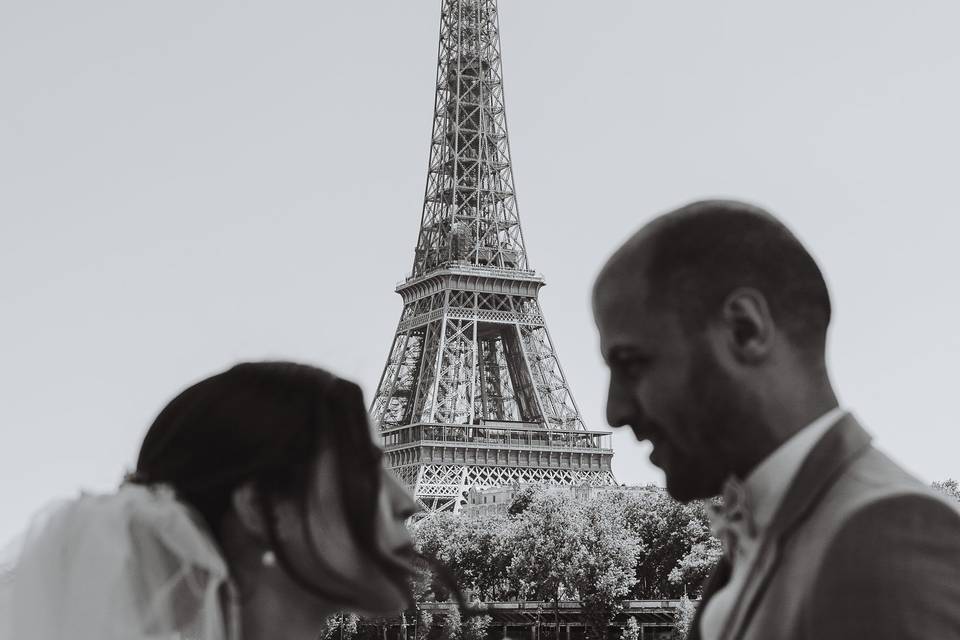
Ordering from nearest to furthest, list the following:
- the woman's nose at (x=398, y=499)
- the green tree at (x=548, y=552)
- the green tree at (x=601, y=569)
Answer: the woman's nose at (x=398, y=499) < the green tree at (x=601, y=569) < the green tree at (x=548, y=552)

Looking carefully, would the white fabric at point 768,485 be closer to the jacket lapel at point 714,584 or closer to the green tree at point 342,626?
the jacket lapel at point 714,584

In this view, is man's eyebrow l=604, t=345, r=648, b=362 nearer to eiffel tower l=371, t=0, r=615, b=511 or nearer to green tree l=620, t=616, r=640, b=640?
green tree l=620, t=616, r=640, b=640

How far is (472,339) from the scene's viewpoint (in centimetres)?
6425

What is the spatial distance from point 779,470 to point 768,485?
0.04 metres

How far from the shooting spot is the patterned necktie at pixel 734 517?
10.8 feet

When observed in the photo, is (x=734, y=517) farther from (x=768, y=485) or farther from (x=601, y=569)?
(x=601, y=569)

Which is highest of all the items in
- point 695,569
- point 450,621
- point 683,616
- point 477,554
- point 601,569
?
point 477,554

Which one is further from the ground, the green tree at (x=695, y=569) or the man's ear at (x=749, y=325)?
the green tree at (x=695, y=569)

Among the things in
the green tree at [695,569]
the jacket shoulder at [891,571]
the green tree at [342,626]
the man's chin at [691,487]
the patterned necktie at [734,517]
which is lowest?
the jacket shoulder at [891,571]

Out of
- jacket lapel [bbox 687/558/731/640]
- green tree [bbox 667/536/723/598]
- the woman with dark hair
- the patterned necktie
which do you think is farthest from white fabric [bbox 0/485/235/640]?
green tree [bbox 667/536/723/598]

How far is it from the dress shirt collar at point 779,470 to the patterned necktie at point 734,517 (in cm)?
3

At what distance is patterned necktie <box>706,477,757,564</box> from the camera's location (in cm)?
329

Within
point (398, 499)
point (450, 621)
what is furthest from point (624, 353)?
point (450, 621)

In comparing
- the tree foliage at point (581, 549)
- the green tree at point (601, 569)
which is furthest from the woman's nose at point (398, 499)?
the green tree at point (601, 569)
